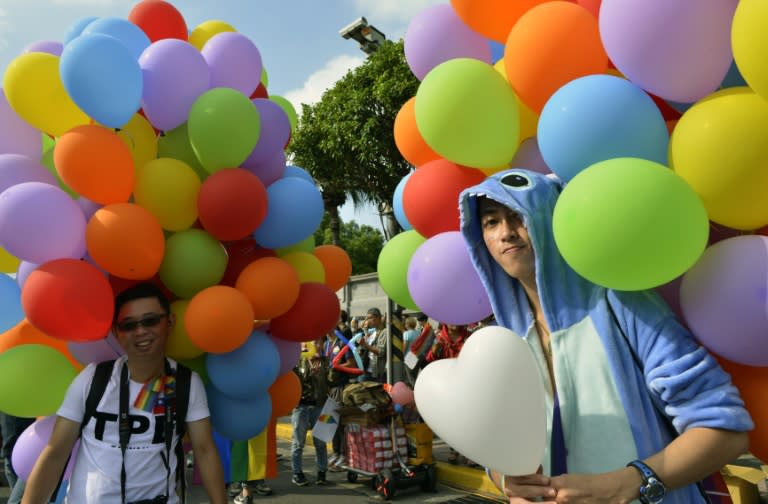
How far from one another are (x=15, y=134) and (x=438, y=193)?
2440 millimetres

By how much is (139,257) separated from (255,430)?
116 centimetres

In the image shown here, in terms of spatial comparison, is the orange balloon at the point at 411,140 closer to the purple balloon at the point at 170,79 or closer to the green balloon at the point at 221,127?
the green balloon at the point at 221,127

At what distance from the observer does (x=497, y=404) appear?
1243mm

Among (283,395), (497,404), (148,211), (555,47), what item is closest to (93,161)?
(148,211)

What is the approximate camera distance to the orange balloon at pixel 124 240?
2543mm

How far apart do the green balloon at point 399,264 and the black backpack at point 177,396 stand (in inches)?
38.4

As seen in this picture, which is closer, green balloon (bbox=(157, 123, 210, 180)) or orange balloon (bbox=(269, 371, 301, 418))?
green balloon (bbox=(157, 123, 210, 180))

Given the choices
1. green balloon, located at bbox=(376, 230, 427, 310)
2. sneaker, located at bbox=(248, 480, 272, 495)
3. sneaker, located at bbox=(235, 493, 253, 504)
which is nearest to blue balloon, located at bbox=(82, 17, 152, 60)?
green balloon, located at bbox=(376, 230, 427, 310)

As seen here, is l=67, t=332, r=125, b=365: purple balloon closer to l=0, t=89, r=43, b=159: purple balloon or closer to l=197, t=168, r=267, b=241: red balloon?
l=197, t=168, r=267, b=241: red balloon

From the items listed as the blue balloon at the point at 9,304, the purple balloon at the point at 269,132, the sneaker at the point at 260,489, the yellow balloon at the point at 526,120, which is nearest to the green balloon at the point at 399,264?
the yellow balloon at the point at 526,120

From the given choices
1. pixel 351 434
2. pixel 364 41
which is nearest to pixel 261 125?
pixel 351 434

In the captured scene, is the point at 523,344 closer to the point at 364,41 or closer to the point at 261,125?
the point at 261,125

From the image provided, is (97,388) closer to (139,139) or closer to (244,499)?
(139,139)

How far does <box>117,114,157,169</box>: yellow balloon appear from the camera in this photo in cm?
291
